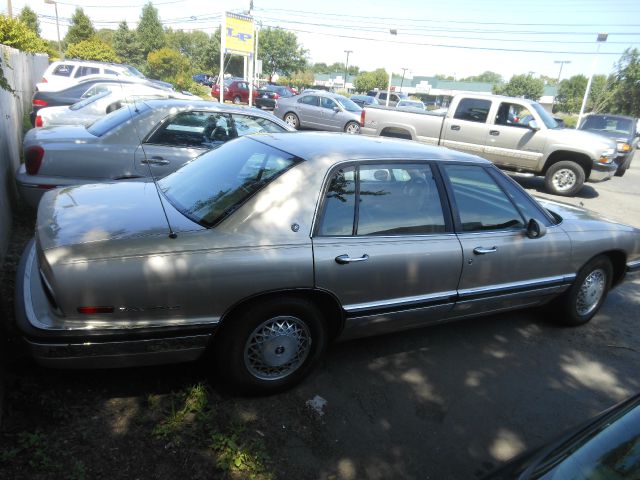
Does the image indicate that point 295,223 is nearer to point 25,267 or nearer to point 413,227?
point 413,227

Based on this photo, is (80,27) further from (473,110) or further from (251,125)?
(251,125)

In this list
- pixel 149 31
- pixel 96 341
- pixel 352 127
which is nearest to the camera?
pixel 96 341

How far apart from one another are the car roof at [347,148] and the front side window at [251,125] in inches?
92.2

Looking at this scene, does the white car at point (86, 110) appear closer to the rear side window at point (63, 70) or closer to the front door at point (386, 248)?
the front door at point (386, 248)

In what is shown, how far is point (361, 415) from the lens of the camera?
301cm

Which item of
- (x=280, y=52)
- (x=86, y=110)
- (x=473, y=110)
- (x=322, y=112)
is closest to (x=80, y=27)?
(x=280, y=52)

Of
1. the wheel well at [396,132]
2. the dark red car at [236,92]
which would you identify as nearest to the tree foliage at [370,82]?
the dark red car at [236,92]

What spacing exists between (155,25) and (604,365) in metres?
58.6

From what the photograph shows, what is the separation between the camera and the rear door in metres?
10.9

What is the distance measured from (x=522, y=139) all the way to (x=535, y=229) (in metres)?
7.72

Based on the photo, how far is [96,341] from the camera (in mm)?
2445

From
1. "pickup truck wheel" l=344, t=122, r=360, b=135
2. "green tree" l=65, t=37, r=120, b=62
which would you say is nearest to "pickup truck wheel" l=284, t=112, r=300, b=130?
"pickup truck wheel" l=344, t=122, r=360, b=135

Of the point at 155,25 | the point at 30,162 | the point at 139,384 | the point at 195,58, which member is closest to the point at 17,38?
the point at 30,162

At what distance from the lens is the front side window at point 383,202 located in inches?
120
